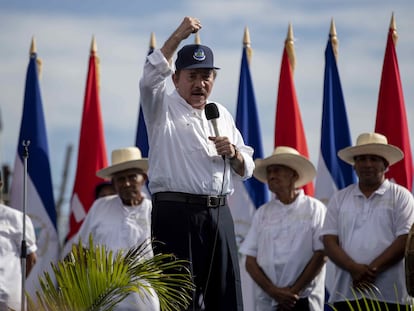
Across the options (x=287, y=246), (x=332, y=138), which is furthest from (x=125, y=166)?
(x=332, y=138)

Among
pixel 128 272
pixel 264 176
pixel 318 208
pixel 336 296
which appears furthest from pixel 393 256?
pixel 128 272

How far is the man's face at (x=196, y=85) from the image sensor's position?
6.66m

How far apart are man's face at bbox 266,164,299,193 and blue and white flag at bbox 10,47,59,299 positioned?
3.79m

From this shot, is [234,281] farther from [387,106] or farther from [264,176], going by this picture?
[387,106]

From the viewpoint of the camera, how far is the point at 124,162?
34.6 feet

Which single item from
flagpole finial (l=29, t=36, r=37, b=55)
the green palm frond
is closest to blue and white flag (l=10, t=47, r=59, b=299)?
flagpole finial (l=29, t=36, r=37, b=55)

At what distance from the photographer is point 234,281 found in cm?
660

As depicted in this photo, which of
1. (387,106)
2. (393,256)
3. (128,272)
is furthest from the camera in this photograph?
(387,106)

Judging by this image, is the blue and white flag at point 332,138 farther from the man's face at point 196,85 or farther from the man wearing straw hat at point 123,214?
the man's face at point 196,85

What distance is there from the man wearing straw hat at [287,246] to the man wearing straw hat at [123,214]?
41.3 inches

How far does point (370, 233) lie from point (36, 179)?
5575 millimetres

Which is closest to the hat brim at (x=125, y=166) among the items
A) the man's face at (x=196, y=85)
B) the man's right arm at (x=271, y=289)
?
the man's right arm at (x=271, y=289)

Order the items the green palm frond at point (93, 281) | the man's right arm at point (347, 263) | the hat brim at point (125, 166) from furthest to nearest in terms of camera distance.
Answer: the hat brim at point (125, 166) → the man's right arm at point (347, 263) → the green palm frond at point (93, 281)

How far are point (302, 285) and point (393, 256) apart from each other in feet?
3.38
